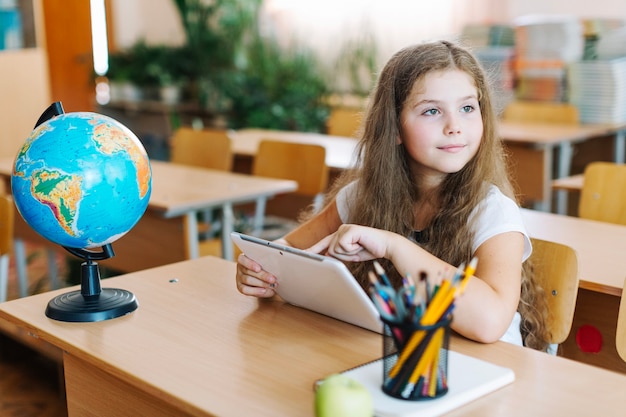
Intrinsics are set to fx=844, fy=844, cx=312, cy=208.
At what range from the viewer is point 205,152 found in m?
4.04

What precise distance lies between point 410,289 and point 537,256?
73 centimetres

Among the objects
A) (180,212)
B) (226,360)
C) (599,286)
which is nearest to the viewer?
(226,360)

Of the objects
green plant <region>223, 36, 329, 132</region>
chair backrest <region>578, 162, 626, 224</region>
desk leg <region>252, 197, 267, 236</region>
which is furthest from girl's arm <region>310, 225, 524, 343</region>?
green plant <region>223, 36, 329, 132</region>

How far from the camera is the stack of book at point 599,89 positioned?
4555 millimetres

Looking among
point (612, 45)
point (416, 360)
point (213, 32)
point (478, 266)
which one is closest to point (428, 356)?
point (416, 360)

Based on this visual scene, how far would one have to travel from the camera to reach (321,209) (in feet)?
6.52

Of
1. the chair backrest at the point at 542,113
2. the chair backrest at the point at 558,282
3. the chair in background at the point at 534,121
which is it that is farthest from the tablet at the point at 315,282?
the chair backrest at the point at 542,113

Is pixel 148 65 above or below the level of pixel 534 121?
above

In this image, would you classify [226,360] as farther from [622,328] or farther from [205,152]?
[205,152]

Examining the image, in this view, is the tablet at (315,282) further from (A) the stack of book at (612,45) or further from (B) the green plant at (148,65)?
(B) the green plant at (148,65)

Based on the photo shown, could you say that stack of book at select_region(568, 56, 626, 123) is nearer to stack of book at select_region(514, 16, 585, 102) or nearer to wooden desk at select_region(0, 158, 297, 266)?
stack of book at select_region(514, 16, 585, 102)

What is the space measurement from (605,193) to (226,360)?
68.4 inches

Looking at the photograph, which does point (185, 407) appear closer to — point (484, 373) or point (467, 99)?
point (484, 373)

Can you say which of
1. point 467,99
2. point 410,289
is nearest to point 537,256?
point 467,99
